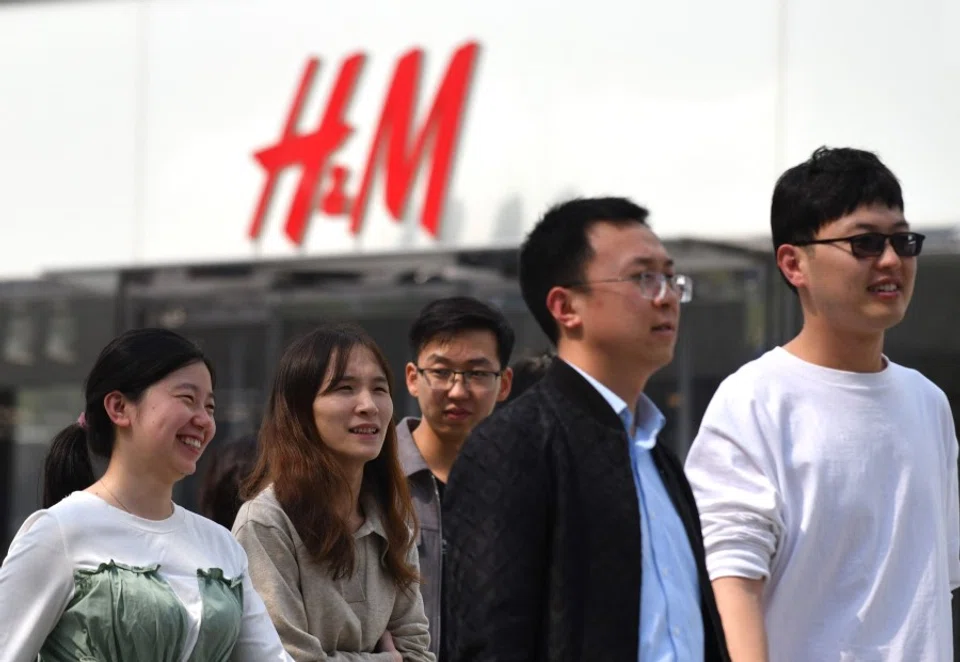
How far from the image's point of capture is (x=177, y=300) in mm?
12922

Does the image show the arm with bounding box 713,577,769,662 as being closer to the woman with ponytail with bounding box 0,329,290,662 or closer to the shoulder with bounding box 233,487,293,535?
the woman with ponytail with bounding box 0,329,290,662

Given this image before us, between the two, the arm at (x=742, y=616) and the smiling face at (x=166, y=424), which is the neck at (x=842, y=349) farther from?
the smiling face at (x=166, y=424)

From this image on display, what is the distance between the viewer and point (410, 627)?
4270 millimetres

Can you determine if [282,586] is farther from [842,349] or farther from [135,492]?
[842,349]

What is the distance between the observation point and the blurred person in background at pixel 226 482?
5.29m

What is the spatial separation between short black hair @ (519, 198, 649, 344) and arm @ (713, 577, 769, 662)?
2.11 ft

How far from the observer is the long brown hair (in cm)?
411

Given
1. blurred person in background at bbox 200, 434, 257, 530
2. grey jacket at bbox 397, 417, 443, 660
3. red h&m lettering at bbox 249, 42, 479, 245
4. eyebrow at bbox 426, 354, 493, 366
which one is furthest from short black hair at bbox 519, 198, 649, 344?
red h&m lettering at bbox 249, 42, 479, 245

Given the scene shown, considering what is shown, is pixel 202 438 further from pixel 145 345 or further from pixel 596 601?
pixel 596 601

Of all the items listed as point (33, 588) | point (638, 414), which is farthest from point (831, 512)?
point (33, 588)

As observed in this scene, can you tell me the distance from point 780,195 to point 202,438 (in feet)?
4.83

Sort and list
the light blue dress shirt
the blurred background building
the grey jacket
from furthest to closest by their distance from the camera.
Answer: the blurred background building → the grey jacket → the light blue dress shirt

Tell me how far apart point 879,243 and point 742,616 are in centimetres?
92

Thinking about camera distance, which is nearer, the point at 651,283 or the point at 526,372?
the point at 651,283
